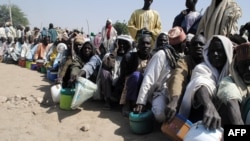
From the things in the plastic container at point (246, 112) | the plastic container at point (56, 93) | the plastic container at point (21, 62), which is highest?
the plastic container at point (246, 112)

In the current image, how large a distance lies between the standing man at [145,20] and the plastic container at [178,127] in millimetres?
3161

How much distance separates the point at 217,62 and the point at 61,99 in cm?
273

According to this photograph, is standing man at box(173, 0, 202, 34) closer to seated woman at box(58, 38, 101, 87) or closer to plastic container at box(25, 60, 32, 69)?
seated woman at box(58, 38, 101, 87)

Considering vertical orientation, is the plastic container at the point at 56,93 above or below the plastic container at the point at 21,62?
above

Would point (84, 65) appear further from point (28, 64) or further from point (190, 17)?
point (28, 64)

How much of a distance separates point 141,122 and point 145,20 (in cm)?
292

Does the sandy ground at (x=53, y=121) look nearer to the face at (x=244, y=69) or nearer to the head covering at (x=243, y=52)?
the face at (x=244, y=69)

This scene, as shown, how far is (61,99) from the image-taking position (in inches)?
194

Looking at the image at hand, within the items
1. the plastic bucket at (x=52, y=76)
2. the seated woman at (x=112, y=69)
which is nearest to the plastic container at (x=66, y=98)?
the seated woman at (x=112, y=69)

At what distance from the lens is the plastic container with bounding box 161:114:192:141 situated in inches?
120

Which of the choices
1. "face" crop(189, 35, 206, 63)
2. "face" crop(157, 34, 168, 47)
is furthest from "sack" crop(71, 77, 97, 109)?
"face" crop(189, 35, 206, 63)

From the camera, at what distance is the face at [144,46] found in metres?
4.49

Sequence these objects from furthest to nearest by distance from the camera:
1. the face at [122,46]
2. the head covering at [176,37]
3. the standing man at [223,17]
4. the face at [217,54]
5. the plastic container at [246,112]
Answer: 1. the face at [122,46]
2. the standing man at [223,17]
3. the head covering at [176,37]
4. the face at [217,54]
5. the plastic container at [246,112]

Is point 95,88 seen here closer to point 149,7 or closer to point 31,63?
point 149,7
